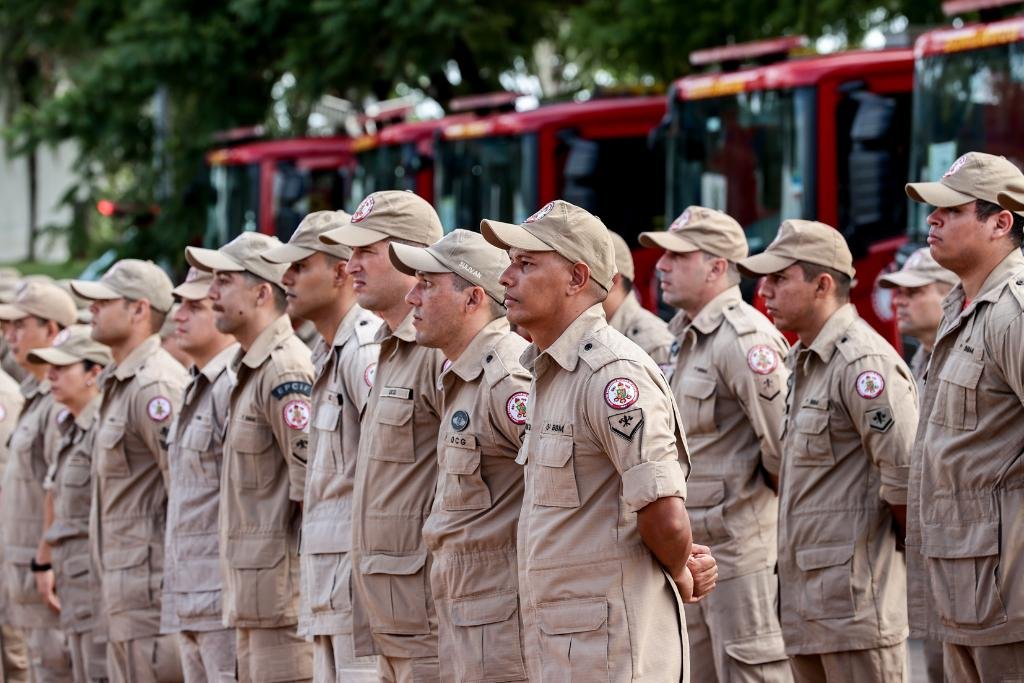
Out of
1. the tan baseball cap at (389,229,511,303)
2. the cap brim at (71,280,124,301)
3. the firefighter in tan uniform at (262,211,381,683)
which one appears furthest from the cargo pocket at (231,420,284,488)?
the cap brim at (71,280,124,301)

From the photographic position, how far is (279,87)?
21.2 meters

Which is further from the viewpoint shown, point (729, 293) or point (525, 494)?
point (729, 293)

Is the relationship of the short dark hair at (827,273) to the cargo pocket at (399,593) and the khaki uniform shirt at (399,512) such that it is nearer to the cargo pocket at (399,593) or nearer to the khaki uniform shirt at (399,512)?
the khaki uniform shirt at (399,512)

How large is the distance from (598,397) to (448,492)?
0.91m

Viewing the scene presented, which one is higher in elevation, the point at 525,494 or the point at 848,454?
the point at 525,494

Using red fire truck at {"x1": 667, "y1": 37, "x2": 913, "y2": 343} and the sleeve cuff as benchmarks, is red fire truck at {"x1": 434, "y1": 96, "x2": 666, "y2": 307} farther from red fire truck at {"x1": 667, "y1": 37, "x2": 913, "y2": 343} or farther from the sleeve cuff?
the sleeve cuff

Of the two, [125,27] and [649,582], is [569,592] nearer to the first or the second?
[649,582]

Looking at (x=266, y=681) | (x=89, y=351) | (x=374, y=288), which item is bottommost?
(x=266, y=681)

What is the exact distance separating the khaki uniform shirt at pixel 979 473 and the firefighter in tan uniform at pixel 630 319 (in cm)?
281

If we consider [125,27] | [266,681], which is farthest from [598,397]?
[125,27]

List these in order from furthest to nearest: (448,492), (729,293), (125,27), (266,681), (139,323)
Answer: (125,27) < (139,323) < (729,293) < (266,681) < (448,492)

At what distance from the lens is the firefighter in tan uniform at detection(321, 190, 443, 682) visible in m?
6.00

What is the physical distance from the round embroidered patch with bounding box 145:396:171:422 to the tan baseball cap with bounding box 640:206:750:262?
2.17 m

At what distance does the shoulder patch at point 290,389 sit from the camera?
7090 millimetres
